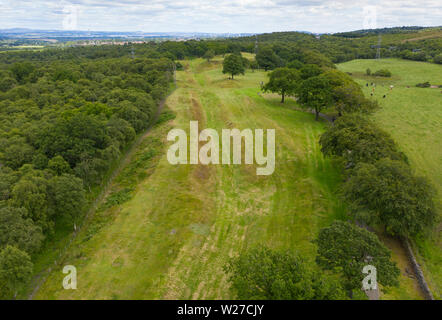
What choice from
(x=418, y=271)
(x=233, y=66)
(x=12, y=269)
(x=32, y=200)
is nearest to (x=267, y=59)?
(x=233, y=66)

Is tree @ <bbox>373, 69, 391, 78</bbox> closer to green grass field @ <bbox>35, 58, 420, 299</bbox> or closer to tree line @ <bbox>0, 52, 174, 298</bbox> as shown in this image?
Answer: green grass field @ <bbox>35, 58, 420, 299</bbox>

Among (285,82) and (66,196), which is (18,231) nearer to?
(66,196)

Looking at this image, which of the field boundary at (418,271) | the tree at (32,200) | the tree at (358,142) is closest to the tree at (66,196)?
the tree at (32,200)

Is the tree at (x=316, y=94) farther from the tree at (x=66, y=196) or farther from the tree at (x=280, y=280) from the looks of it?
the tree at (x=66, y=196)
